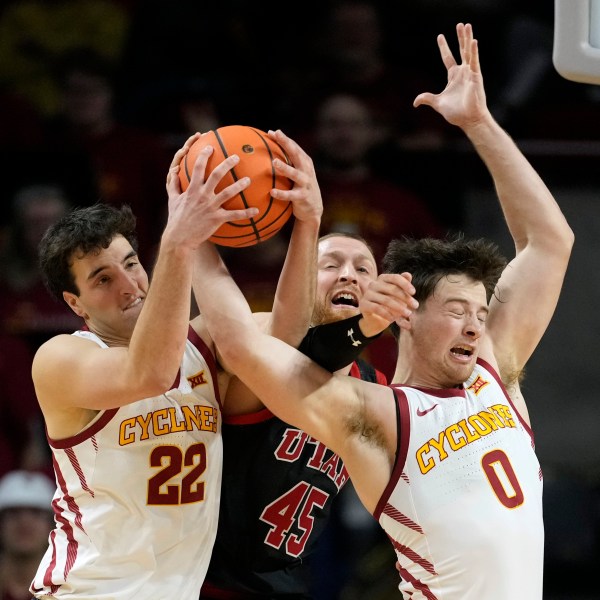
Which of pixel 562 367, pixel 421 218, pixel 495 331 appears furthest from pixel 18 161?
pixel 495 331

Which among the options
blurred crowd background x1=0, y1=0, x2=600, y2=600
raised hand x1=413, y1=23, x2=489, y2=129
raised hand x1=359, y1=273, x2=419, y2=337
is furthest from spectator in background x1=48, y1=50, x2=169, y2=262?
raised hand x1=359, y1=273, x2=419, y2=337

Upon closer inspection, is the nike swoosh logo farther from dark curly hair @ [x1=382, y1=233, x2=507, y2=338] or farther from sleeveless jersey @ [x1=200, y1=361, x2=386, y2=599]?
sleeveless jersey @ [x1=200, y1=361, x2=386, y2=599]

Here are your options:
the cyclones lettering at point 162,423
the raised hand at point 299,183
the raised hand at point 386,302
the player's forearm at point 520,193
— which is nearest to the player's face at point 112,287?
the cyclones lettering at point 162,423

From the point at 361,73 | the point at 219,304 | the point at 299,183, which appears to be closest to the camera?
the point at 299,183

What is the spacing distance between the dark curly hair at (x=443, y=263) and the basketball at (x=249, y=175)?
62 cm

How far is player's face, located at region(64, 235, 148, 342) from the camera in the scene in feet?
14.8

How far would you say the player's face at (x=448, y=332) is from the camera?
4445mm

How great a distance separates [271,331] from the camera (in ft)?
14.8

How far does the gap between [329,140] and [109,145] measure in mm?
1652

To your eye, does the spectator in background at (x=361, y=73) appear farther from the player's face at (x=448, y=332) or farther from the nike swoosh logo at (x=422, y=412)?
the nike swoosh logo at (x=422, y=412)

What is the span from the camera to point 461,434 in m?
4.34

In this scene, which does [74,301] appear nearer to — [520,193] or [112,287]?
[112,287]

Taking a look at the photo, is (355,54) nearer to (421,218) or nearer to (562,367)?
(421,218)

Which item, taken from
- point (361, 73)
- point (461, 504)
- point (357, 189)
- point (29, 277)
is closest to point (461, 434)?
point (461, 504)
